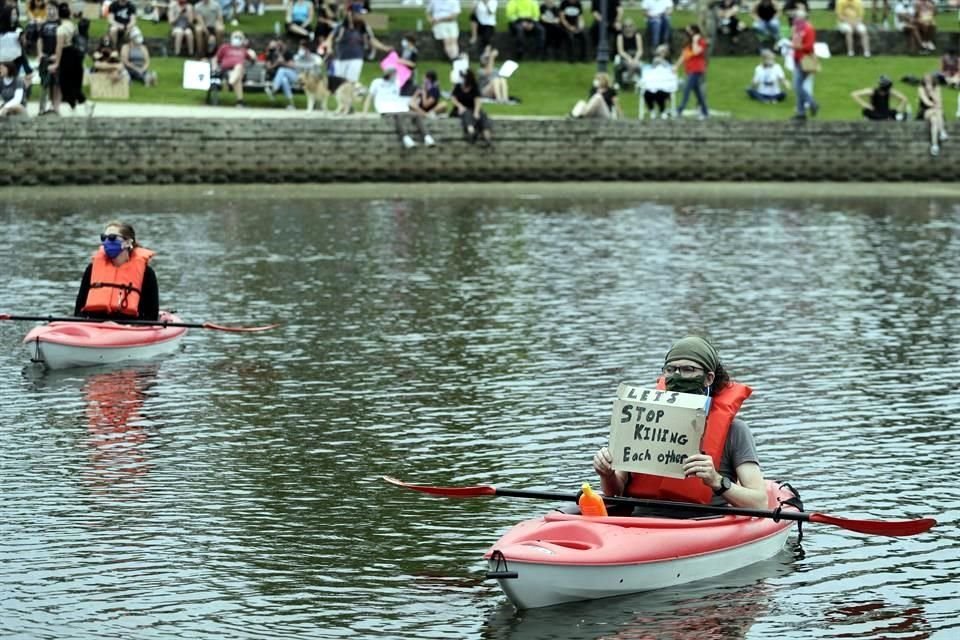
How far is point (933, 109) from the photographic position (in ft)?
132

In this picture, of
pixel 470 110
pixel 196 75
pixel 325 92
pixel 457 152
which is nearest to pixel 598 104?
pixel 470 110

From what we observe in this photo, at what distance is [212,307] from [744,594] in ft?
42.0

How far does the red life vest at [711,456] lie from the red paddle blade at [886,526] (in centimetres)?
69

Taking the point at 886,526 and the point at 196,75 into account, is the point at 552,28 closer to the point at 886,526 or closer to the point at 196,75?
the point at 196,75

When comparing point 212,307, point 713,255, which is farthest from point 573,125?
point 212,307

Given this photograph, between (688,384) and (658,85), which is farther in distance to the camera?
(658,85)

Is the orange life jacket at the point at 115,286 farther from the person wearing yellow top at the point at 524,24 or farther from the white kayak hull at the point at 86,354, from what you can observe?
the person wearing yellow top at the point at 524,24

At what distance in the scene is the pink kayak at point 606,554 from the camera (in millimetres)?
11117

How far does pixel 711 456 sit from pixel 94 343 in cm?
930

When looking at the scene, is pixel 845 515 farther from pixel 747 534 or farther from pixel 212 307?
pixel 212 307

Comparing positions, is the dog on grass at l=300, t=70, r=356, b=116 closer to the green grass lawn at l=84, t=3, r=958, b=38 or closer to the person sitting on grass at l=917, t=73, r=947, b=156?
Result: the green grass lawn at l=84, t=3, r=958, b=38

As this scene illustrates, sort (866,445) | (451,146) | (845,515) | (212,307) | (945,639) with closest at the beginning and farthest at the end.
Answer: (945,639), (845,515), (866,445), (212,307), (451,146)

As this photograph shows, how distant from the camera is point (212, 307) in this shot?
77.9 ft

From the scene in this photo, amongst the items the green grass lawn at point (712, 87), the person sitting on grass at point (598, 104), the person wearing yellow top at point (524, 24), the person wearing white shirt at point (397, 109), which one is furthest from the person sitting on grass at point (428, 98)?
the person wearing yellow top at point (524, 24)
